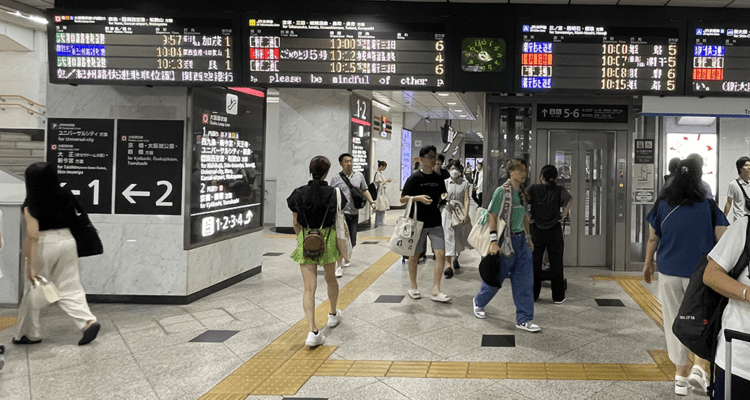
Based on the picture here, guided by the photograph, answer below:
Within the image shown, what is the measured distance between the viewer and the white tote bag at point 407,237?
5.72m

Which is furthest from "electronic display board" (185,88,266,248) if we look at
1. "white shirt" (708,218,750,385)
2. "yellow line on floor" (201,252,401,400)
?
"white shirt" (708,218,750,385)

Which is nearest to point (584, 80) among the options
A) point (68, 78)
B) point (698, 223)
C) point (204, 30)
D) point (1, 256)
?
point (698, 223)

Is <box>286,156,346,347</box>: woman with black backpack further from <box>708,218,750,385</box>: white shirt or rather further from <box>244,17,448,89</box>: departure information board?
<box>708,218,750,385</box>: white shirt

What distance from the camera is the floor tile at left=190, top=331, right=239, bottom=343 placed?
178 inches

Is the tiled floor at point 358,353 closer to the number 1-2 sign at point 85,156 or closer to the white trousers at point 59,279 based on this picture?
the white trousers at point 59,279

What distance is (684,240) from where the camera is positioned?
11.0ft

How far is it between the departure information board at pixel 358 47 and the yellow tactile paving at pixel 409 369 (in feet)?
7.84

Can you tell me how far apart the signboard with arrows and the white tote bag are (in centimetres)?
220

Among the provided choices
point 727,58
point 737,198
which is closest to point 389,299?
point 727,58

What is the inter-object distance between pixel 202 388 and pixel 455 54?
3376mm

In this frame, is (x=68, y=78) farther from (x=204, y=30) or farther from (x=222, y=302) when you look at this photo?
(x=222, y=302)

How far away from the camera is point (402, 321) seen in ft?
16.7

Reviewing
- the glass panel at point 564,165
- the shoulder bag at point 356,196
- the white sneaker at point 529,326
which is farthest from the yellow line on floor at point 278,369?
the glass panel at point 564,165

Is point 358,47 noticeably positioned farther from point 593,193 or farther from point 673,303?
point 593,193
